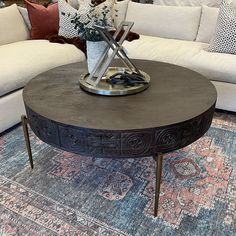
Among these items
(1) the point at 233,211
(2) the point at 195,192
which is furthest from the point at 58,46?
(1) the point at 233,211

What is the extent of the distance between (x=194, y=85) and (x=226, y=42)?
1003 mm

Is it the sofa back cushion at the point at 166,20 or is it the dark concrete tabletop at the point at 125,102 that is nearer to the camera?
the dark concrete tabletop at the point at 125,102

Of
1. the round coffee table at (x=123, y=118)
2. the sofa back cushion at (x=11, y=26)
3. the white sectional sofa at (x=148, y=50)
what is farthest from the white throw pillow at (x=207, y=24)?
the sofa back cushion at (x=11, y=26)

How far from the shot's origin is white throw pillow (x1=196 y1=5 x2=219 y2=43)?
2646 mm

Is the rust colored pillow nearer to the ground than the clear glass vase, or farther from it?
nearer to the ground

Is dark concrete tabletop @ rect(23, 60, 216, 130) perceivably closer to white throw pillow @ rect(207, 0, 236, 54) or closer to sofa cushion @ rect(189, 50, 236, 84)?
sofa cushion @ rect(189, 50, 236, 84)

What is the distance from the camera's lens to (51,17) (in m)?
2.86

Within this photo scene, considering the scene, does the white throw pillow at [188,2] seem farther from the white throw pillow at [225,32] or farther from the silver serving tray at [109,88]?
the silver serving tray at [109,88]

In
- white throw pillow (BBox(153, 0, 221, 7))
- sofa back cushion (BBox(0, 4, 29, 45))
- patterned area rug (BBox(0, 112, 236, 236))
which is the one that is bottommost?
patterned area rug (BBox(0, 112, 236, 236))

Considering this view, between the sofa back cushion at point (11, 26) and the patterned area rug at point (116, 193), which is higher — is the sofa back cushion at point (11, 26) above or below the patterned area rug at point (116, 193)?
above

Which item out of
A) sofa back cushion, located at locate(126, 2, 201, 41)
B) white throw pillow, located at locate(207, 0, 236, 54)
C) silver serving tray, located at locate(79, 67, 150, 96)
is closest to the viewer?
silver serving tray, located at locate(79, 67, 150, 96)

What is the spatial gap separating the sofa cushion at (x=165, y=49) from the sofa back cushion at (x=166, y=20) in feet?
0.43

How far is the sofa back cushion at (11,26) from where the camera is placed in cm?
275

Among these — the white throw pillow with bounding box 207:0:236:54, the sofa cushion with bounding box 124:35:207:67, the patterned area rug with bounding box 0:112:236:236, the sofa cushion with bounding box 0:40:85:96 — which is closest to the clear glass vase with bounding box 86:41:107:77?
the patterned area rug with bounding box 0:112:236:236
